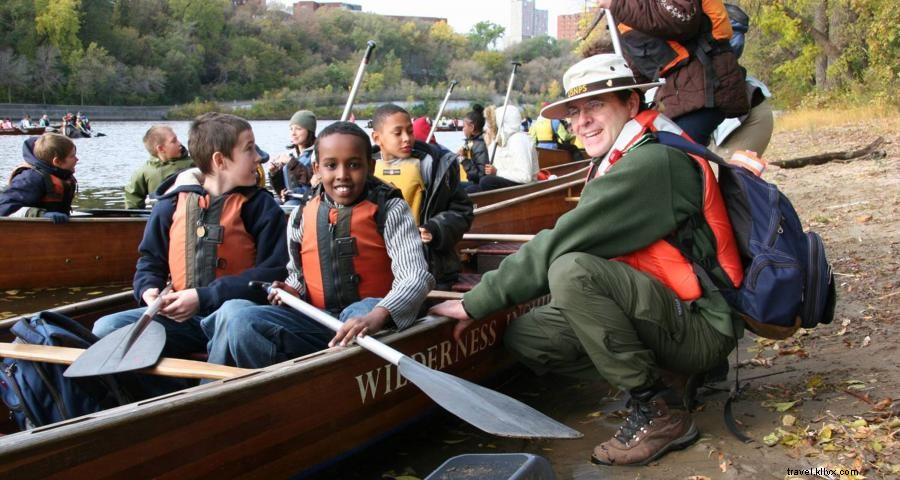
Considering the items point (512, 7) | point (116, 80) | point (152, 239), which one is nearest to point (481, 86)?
point (116, 80)

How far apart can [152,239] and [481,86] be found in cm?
6426

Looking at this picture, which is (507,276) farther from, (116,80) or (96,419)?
(116,80)

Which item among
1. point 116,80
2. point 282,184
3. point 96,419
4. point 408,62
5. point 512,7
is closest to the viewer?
point 96,419

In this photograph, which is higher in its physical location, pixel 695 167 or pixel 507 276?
pixel 695 167

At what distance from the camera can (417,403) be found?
12.8 feet

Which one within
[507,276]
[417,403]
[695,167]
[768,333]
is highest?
[695,167]

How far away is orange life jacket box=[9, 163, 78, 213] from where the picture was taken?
25.1ft

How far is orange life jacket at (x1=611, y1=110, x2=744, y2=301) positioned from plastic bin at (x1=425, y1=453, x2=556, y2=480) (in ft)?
3.65

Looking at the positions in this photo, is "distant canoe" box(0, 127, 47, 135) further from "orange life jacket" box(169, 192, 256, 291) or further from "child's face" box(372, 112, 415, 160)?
"orange life jacket" box(169, 192, 256, 291)

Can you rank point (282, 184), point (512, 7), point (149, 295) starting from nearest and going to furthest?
1. point (149, 295)
2. point (282, 184)
3. point (512, 7)

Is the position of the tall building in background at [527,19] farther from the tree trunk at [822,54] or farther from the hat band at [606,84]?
the hat band at [606,84]

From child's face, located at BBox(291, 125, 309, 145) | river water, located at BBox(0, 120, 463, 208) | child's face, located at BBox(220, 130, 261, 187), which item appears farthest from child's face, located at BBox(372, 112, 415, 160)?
river water, located at BBox(0, 120, 463, 208)

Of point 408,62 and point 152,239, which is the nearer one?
point 152,239

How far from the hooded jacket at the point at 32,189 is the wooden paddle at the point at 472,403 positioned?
17.0 feet
